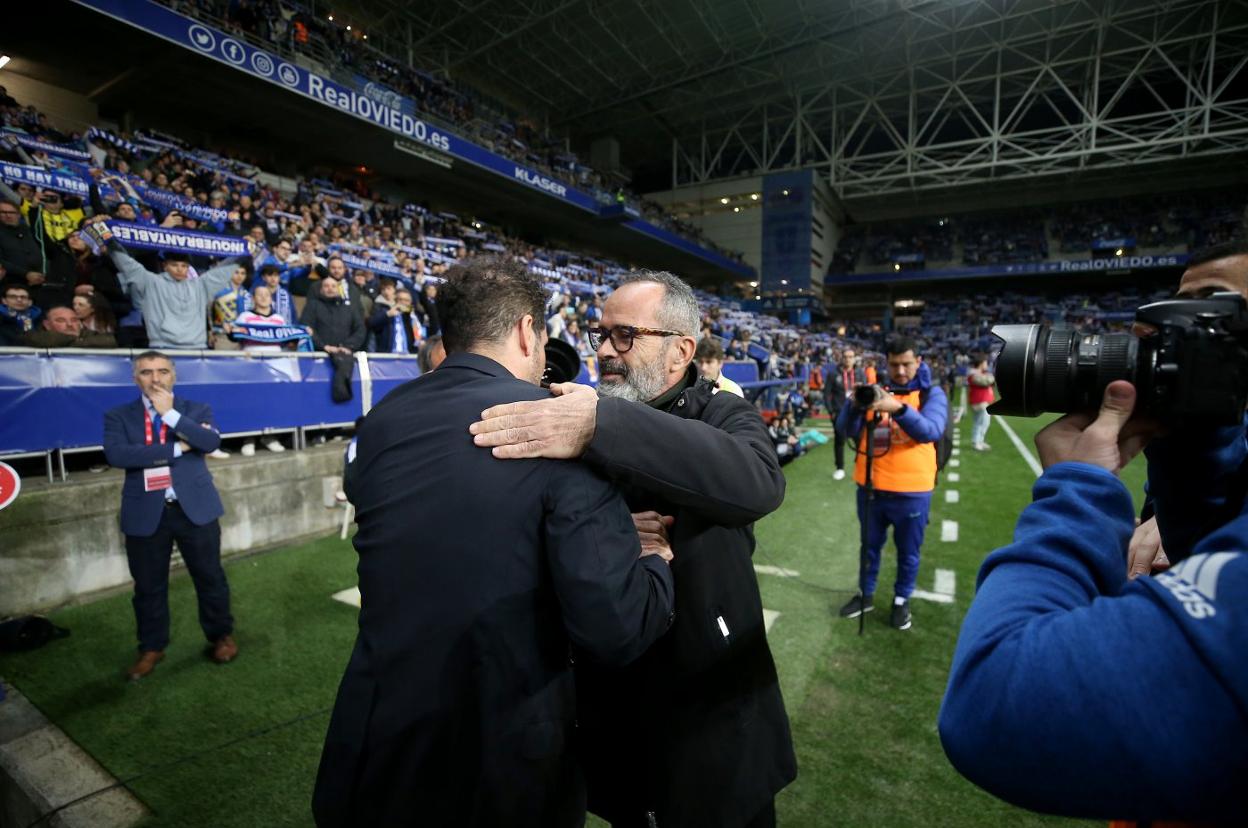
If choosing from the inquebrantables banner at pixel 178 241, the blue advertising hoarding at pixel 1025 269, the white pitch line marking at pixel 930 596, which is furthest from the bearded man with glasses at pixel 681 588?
the blue advertising hoarding at pixel 1025 269

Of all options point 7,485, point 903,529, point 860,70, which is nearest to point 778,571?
point 903,529

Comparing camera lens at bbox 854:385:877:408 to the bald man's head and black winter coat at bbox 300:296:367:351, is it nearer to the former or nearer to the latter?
the bald man's head

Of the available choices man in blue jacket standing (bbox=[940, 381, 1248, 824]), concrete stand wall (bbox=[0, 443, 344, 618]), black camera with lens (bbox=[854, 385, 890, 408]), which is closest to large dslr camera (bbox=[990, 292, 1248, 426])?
man in blue jacket standing (bbox=[940, 381, 1248, 824])

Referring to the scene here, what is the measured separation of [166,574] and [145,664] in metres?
0.52

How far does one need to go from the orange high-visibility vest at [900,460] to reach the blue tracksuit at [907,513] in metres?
0.07

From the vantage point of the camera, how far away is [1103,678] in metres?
0.57

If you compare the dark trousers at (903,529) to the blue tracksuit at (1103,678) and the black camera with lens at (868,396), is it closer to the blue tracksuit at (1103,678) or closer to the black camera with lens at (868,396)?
the black camera with lens at (868,396)

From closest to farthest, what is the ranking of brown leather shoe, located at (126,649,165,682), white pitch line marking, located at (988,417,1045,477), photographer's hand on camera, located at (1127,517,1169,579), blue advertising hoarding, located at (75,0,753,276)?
photographer's hand on camera, located at (1127,517,1169,579)
brown leather shoe, located at (126,649,165,682)
white pitch line marking, located at (988,417,1045,477)
blue advertising hoarding, located at (75,0,753,276)

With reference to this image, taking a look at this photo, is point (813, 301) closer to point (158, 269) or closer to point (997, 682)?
point (158, 269)

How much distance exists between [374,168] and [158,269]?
46.2ft

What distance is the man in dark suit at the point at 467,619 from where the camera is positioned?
1.12 meters

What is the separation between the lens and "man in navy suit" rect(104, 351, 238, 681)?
346cm

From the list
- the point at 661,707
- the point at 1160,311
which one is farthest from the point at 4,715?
the point at 1160,311

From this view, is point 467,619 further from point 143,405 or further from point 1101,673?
point 143,405
